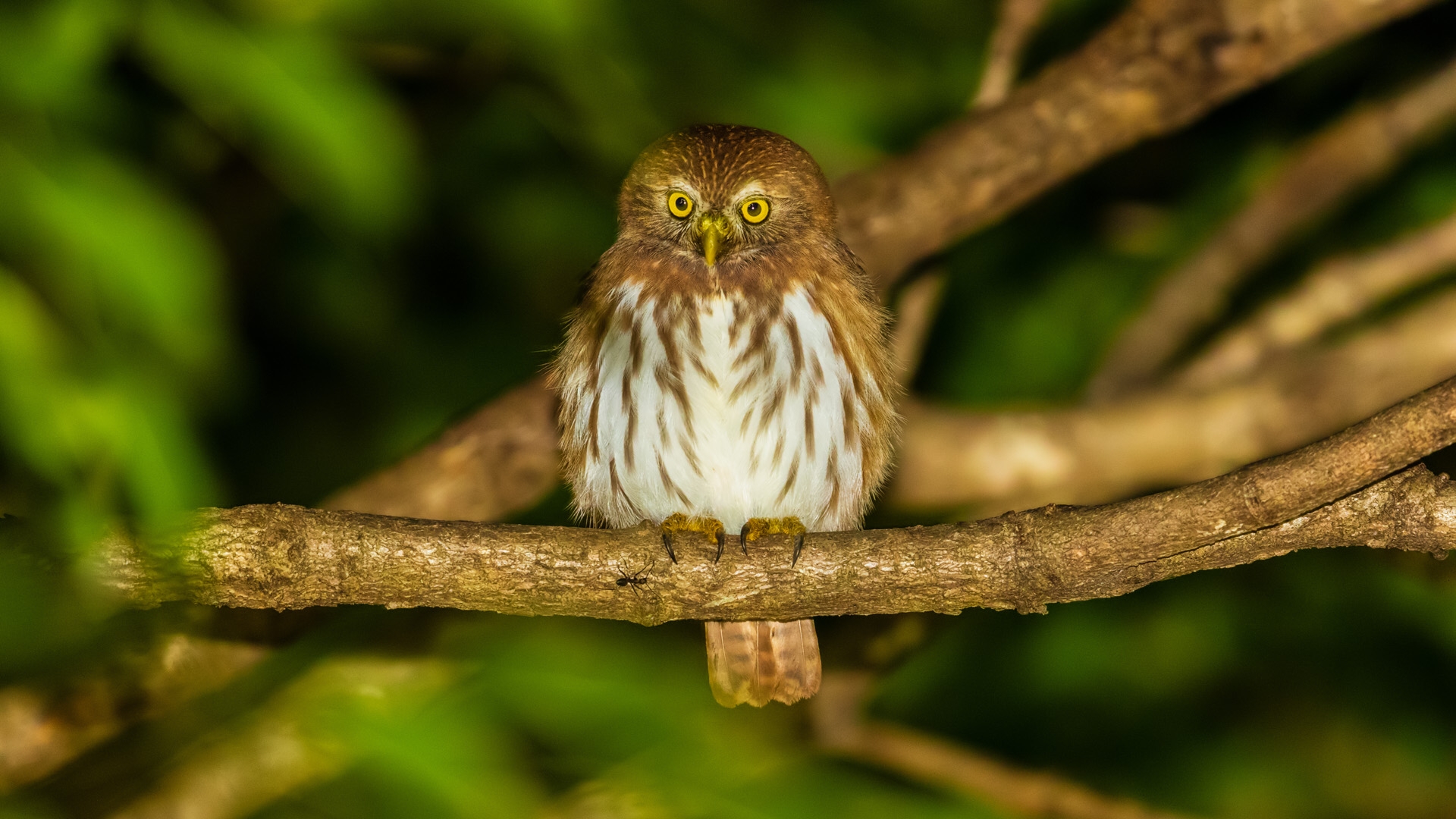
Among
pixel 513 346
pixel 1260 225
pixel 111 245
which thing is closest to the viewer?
pixel 111 245

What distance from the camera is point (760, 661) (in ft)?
14.1

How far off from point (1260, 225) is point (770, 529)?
10.9 feet

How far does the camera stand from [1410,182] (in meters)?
6.57

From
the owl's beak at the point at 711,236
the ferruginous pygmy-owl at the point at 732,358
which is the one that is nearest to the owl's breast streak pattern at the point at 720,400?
the ferruginous pygmy-owl at the point at 732,358

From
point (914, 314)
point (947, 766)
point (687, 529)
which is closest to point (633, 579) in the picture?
point (687, 529)

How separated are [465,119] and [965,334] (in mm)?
2638

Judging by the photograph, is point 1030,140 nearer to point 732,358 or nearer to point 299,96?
point 732,358

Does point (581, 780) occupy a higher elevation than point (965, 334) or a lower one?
lower

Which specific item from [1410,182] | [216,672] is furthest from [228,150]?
[1410,182]

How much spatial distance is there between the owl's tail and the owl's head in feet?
3.85

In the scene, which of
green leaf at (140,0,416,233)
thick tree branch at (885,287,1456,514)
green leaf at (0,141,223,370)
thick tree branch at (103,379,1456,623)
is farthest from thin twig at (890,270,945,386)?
green leaf at (0,141,223,370)

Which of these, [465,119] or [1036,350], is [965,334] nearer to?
[1036,350]

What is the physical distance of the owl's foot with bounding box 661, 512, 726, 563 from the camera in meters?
3.46

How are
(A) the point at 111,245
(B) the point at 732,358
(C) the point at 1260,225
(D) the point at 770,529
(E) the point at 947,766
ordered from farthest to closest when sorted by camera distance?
(C) the point at 1260,225 → (E) the point at 947,766 → (B) the point at 732,358 → (D) the point at 770,529 → (A) the point at 111,245
